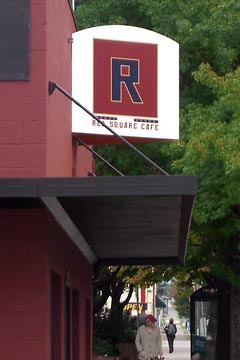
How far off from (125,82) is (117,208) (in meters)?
3.56

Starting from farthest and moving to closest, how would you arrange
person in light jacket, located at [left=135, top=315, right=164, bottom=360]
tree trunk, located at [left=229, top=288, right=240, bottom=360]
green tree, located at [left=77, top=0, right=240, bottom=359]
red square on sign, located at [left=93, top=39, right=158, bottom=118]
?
tree trunk, located at [left=229, top=288, right=240, bottom=360]
person in light jacket, located at [left=135, top=315, right=164, bottom=360]
green tree, located at [left=77, top=0, right=240, bottom=359]
red square on sign, located at [left=93, top=39, right=158, bottom=118]

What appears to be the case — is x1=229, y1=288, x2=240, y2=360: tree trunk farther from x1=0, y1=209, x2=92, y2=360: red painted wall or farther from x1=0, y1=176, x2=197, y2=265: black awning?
x1=0, y1=209, x2=92, y2=360: red painted wall

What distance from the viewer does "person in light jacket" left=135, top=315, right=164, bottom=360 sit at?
20.9 m

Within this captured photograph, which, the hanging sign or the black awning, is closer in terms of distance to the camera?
the black awning

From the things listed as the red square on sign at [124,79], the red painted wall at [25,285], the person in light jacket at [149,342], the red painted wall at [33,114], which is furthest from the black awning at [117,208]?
the person in light jacket at [149,342]

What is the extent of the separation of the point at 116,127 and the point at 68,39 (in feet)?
4.46

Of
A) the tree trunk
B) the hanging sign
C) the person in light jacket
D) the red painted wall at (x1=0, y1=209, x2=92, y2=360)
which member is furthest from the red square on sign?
the tree trunk

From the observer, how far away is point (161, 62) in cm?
1420

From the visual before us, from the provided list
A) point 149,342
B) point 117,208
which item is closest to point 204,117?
point 149,342

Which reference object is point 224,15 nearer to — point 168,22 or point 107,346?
point 168,22

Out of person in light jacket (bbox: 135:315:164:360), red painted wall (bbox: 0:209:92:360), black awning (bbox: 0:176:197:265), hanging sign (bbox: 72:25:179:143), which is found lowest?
person in light jacket (bbox: 135:315:164:360)

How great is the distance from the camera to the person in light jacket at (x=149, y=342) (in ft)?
68.4

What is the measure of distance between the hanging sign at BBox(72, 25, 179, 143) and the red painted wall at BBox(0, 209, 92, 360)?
3.66m

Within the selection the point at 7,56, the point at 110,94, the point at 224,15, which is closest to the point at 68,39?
the point at 110,94
